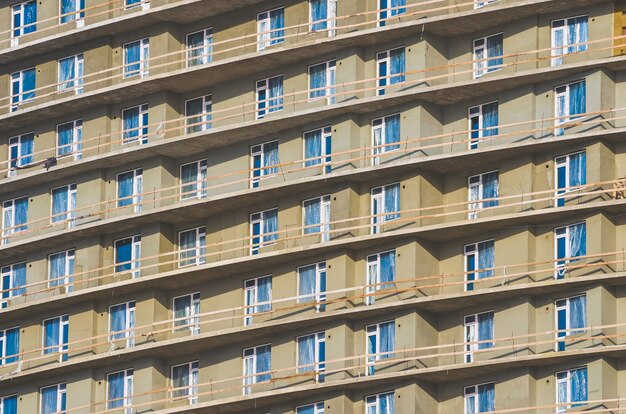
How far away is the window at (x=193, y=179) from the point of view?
121250 millimetres

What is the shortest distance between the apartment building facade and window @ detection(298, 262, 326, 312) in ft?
0.36

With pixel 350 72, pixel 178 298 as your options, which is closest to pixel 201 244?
pixel 178 298

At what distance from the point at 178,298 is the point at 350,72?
1218cm

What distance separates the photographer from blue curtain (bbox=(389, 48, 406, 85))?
4616 inches

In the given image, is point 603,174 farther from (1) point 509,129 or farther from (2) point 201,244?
(2) point 201,244

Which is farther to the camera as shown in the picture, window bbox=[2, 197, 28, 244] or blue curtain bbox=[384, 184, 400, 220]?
window bbox=[2, 197, 28, 244]

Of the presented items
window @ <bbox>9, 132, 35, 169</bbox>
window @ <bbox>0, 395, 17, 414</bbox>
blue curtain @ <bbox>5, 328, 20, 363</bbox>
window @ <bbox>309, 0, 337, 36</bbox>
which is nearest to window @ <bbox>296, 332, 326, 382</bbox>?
window @ <bbox>309, 0, 337, 36</bbox>

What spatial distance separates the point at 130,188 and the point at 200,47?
22.2ft

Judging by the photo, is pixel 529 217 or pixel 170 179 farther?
pixel 170 179

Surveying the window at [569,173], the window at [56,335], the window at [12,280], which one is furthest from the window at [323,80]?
the window at [12,280]

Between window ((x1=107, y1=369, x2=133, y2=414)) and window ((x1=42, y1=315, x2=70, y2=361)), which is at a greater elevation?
window ((x1=42, y1=315, x2=70, y2=361))

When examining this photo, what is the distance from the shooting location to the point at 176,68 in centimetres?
12369

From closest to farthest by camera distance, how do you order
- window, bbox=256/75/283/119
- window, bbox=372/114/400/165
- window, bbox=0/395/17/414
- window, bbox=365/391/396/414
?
1. window, bbox=365/391/396/414
2. window, bbox=372/114/400/165
3. window, bbox=256/75/283/119
4. window, bbox=0/395/17/414

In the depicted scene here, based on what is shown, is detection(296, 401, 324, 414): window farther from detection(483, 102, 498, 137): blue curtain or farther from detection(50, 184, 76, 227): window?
detection(50, 184, 76, 227): window
